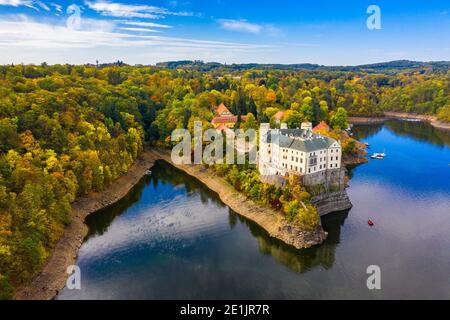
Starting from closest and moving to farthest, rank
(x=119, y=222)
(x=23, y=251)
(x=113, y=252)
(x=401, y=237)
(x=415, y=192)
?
(x=23, y=251), (x=113, y=252), (x=401, y=237), (x=119, y=222), (x=415, y=192)

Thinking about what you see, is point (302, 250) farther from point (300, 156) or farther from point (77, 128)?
point (77, 128)

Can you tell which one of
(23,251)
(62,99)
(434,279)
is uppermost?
(62,99)

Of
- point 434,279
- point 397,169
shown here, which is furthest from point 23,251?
point 397,169

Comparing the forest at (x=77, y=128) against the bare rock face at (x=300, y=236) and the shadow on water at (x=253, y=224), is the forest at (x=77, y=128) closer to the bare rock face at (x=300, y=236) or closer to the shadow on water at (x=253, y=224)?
the bare rock face at (x=300, y=236)

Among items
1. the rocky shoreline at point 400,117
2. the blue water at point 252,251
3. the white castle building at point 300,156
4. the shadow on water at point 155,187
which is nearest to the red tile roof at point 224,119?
the shadow on water at point 155,187

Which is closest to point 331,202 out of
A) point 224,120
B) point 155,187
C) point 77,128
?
point 155,187

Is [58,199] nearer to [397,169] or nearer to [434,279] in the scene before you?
[434,279]
